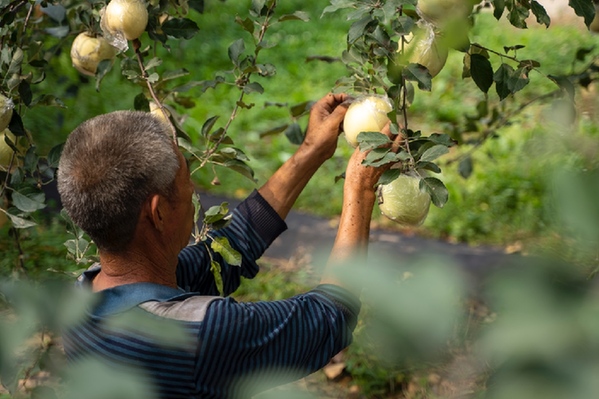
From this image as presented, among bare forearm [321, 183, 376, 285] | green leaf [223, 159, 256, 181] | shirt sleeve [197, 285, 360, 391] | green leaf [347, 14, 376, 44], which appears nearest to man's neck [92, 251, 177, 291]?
shirt sleeve [197, 285, 360, 391]

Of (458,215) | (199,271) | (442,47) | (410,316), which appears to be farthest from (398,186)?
(458,215)

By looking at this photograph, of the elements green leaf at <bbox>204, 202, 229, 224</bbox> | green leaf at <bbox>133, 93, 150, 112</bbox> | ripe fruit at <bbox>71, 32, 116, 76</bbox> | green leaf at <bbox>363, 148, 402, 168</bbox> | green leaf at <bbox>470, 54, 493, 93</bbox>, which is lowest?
green leaf at <bbox>204, 202, 229, 224</bbox>

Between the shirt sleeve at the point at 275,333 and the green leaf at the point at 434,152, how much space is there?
278 mm

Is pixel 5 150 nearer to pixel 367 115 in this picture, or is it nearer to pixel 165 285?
pixel 165 285

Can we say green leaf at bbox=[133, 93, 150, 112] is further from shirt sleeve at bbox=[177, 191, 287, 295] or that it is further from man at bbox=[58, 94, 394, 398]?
man at bbox=[58, 94, 394, 398]

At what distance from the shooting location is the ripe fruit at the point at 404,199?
1428mm

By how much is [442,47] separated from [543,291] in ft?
0.86

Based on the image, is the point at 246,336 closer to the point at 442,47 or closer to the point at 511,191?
the point at 442,47

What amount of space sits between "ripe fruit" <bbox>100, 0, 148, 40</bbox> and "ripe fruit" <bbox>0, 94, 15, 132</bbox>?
28 centimetres

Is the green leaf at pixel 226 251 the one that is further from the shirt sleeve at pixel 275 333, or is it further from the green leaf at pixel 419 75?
the green leaf at pixel 419 75

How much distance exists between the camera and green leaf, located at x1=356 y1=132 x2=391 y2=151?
1.34 meters

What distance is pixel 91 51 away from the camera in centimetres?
190

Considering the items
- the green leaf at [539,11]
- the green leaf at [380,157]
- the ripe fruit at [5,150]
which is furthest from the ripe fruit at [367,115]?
the ripe fruit at [5,150]

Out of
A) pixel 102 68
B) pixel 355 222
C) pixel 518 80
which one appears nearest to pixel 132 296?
pixel 355 222
